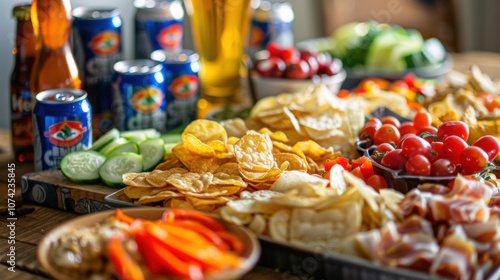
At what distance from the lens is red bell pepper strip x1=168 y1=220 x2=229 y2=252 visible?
1225mm

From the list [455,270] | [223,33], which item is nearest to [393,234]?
[455,270]

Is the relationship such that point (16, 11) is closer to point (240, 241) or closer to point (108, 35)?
point (108, 35)

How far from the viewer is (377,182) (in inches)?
60.8

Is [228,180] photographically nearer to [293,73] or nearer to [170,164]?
[170,164]

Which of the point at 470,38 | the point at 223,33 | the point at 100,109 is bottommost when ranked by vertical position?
the point at 470,38

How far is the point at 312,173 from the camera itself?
172 centimetres

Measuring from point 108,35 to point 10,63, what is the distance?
2.55 feet

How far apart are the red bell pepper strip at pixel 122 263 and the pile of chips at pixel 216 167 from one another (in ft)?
1.12

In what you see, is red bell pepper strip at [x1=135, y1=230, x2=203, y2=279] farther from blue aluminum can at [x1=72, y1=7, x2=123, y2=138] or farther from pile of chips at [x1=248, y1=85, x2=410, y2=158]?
blue aluminum can at [x1=72, y1=7, x2=123, y2=138]

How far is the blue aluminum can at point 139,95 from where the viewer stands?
203 cm

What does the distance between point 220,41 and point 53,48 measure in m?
0.69

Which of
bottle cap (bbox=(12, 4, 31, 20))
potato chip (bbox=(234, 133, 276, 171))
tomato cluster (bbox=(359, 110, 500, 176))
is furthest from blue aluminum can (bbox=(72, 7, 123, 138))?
tomato cluster (bbox=(359, 110, 500, 176))

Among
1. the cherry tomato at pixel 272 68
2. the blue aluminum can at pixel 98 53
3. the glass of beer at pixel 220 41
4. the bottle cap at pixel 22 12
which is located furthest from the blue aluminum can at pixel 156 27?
the bottle cap at pixel 22 12

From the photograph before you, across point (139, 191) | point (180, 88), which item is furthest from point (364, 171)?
point (180, 88)
